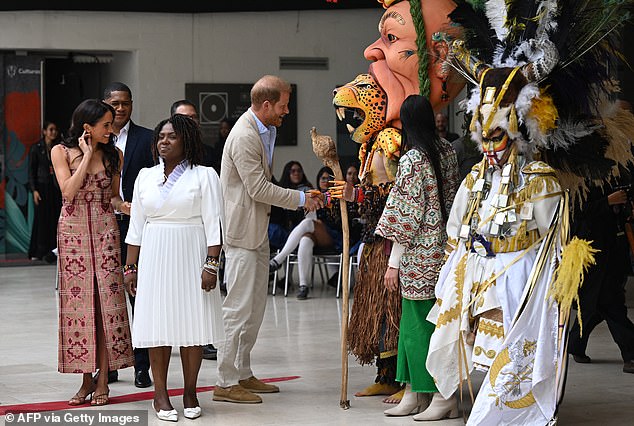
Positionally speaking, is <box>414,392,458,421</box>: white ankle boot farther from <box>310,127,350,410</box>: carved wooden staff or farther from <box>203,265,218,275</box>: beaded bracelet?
<box>203,265,218,275</box>: beaded bracelet

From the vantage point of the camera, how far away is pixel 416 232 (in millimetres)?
6145

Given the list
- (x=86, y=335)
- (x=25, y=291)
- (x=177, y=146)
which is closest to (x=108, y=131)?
(x=177, y=146)

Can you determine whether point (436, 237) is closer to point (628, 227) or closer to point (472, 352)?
point (472, 352)

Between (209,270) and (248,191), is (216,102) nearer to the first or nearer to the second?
(248,191)

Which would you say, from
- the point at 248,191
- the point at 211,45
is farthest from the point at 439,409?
the point at 211,45

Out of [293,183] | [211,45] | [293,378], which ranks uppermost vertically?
[211,45]

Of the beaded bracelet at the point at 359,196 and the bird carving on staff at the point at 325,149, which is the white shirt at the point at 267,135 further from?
the beaded bracelet at the point at 359,196

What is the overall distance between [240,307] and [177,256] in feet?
2.65

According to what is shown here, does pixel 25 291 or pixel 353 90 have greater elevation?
pixel 353 90

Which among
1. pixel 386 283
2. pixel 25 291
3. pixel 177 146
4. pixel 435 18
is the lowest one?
pixel 25 291

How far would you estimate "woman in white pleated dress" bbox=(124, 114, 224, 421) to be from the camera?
19.7ft

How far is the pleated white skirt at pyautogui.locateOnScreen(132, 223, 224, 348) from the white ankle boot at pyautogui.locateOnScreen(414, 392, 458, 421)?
4.04 feet

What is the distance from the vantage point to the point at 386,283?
6266 mm

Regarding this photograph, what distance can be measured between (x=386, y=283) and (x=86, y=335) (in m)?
1.76
